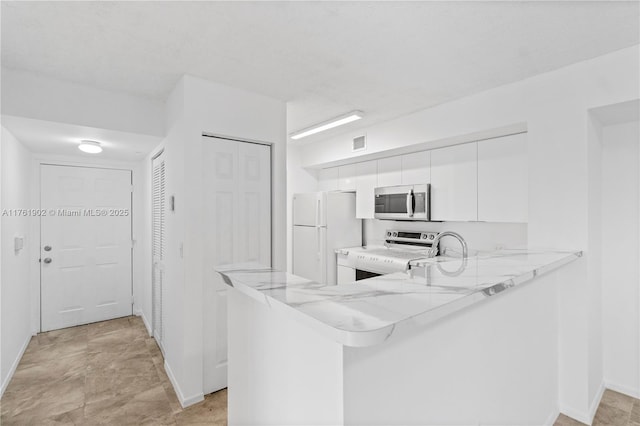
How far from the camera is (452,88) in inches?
110

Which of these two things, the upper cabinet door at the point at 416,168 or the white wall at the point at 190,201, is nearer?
the white wall at the point at 190,201

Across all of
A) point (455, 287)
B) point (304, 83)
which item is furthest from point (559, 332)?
point (304, 83)

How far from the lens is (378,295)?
105cm

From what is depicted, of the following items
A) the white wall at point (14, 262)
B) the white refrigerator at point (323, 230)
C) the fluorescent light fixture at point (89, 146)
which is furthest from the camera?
the white refrigerator at point (323, 230)

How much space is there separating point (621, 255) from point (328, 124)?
295 centimetres

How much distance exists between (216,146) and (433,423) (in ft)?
7.87

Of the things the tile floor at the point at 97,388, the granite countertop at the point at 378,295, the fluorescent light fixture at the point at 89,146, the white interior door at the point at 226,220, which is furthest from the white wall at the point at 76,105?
the tile floor at the point at 97,388

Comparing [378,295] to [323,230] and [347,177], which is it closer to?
[323,230]

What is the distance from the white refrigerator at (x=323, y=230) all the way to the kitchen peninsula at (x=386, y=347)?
8.95ft

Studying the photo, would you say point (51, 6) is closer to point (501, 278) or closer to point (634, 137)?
point (501, 278)

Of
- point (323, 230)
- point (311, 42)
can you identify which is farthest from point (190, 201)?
point (323, 230)

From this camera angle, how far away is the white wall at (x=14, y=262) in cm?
263

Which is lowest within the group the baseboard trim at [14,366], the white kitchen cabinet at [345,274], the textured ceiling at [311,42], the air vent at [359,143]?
the baseboard trim at [14,366]

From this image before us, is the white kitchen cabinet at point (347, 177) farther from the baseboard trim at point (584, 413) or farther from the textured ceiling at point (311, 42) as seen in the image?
the baseboard trim at point (584, 413)
